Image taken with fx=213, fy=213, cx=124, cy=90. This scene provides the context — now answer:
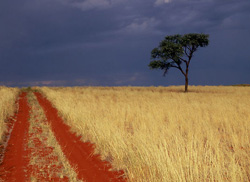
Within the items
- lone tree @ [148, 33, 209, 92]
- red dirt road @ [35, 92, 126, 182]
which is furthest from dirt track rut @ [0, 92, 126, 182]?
lone tree @ [148, 33, 209, 92]

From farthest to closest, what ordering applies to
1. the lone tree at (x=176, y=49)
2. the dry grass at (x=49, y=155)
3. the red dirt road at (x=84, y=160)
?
the lone tree at (x=176, y=49) < the dry grass at (x=49, y=155) < the red dirt road at (x=84, y=160)

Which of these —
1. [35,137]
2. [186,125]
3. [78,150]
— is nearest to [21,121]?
[35,137]

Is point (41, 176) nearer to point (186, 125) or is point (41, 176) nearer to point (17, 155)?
point (17, 155)

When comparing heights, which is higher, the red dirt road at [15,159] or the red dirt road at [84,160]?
the red dirt road at [84,160]

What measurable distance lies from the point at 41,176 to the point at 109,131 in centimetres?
262

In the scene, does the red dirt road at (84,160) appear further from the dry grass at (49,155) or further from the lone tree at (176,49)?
the lone tree at (176,49)

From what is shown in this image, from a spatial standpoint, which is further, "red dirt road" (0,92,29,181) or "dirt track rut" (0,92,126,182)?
"red dirt road" (0,92,29,181)

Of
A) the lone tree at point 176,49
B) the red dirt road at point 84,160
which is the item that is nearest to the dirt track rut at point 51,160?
the red dirt road at point 84,160

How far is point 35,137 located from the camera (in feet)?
28.9

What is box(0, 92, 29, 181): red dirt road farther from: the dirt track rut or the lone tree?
the lone tree

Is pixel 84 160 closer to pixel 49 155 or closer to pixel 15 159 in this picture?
pixel 49 155

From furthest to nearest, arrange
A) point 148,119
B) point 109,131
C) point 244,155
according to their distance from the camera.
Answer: point 148,119, point 109,131, point 244,155

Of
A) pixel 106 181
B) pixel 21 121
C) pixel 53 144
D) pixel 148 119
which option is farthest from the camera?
pixel 21 121

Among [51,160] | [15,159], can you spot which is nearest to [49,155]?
[51,160]
